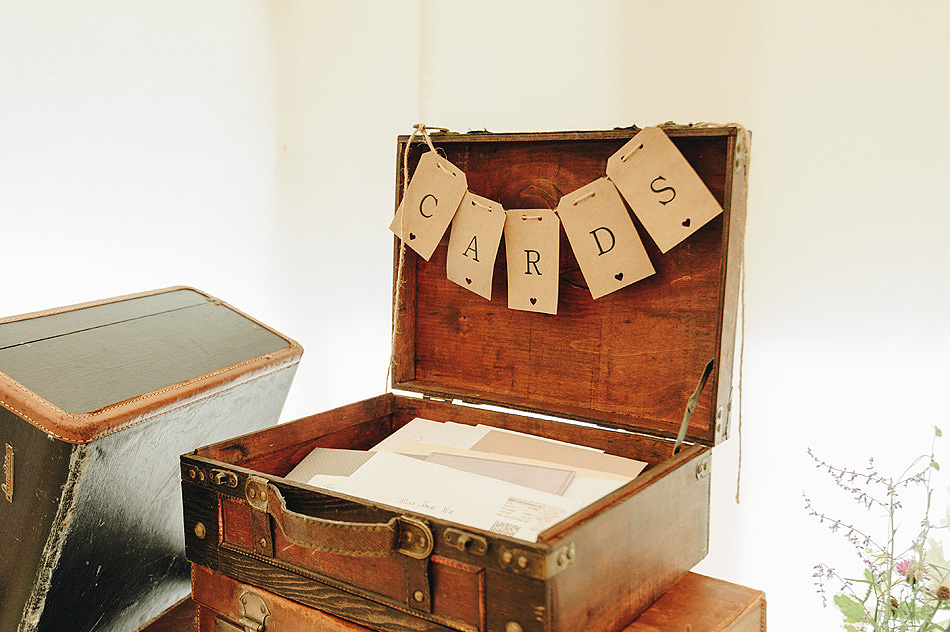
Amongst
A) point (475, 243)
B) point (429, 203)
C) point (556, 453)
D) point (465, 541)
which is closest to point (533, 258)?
point (475, 243)

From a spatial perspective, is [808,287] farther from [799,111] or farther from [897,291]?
[799,111]

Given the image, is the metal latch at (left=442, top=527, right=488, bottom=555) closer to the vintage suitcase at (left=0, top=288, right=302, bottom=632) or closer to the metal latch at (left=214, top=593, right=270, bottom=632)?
Answer: the metal latch at (left=214, top=593, right=270, bottom=632)

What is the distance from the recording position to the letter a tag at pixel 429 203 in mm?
1310

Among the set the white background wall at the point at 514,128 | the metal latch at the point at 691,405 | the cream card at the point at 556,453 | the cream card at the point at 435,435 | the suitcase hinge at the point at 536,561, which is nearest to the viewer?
the suitcase hinge at the point at 536,561

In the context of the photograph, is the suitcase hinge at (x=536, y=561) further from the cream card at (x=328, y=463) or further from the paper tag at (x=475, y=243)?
the paper tag at (x=475, y=243)

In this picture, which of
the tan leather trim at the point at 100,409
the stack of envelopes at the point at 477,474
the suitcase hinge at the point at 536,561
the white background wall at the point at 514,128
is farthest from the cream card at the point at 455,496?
the white background wall at the point at 514,128

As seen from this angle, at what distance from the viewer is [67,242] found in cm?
167

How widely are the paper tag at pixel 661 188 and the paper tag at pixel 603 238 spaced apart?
30 millimetres

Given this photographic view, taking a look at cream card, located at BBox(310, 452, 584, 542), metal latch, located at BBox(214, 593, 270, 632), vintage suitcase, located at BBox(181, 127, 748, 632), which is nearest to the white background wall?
vintage suitcase, located at BBox(181, 127, 748, 632)

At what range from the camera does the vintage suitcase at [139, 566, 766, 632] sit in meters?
0.93

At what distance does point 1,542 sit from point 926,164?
1.65 metres

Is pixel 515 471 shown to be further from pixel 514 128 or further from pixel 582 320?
pixel 514 128

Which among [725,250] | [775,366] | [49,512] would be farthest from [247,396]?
[775,366]

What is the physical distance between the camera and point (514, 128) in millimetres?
1849
